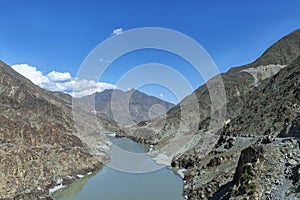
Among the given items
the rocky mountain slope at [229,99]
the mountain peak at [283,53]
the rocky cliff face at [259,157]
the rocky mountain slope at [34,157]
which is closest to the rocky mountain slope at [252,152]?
the rocky cliff face at [259,157]

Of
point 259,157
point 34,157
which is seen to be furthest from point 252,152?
point 34,157

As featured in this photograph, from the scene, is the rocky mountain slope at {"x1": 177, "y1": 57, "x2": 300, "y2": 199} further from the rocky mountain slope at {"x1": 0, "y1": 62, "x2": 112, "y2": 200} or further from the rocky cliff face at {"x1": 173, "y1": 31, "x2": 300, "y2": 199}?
the rocky mountain slope at {"x1": 0, "y1": 62, "x2": 112, "y2": 200}

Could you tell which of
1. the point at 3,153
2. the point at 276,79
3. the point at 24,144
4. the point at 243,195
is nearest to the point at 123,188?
the point at 3,153

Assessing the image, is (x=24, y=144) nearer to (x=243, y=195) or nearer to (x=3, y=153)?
(x=3, y=153)

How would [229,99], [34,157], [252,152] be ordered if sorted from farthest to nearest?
[229,99]
[34,157]
[252,152]

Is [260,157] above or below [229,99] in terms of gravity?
below

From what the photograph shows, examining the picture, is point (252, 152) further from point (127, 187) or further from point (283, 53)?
point (283, 53)

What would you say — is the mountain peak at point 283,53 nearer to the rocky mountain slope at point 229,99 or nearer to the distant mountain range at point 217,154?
the rocky mountain slope at point 229,99

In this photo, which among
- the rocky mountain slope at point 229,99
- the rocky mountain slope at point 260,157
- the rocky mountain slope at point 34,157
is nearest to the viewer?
the rocky mountain slope at point 260,157
